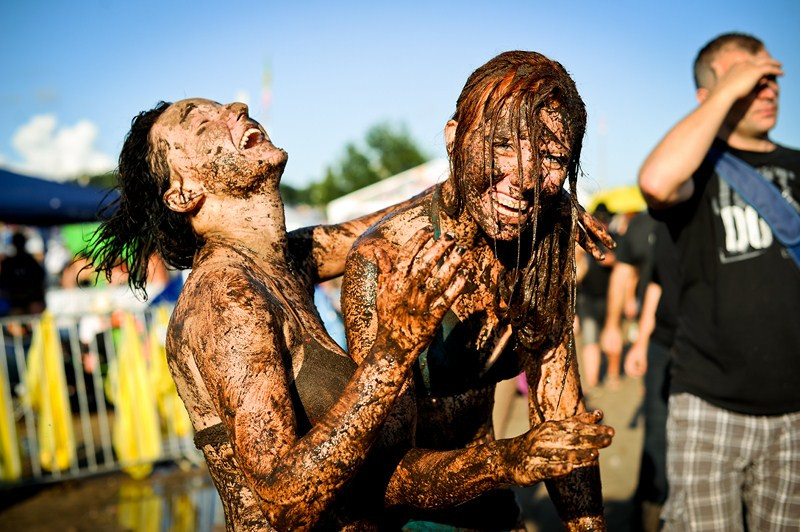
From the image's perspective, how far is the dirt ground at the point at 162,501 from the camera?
5.21m

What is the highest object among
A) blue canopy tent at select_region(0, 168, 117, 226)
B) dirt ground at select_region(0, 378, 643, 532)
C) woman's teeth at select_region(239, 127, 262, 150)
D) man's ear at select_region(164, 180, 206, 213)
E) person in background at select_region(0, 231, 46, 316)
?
blue canopy tent at select_region(0, 168, 117, 226)

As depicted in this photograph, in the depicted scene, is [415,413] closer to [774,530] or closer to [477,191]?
[477,191]

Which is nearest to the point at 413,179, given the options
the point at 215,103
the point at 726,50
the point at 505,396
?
the point at 505,396

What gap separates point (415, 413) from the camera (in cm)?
196

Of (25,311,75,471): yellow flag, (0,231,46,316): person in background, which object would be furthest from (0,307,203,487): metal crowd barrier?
(0,231,46,316): person in background

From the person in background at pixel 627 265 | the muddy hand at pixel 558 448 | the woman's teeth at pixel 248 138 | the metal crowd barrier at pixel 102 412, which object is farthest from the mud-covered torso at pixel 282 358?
the person in background at pixel 627 265

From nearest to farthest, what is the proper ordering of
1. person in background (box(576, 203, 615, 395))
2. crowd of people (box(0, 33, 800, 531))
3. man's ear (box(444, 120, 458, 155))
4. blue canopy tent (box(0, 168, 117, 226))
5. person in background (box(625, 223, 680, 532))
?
crowd of people (box(0, 33, 800, 531)) < man's ear (box(444, 120, 458, 155)) < person in background (box(625, 223, 680, 532)) < person in background (box(576, 203, 615, 395)) < blue canopy tent (box(0, 168, 117, 226))

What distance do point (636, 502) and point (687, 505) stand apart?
61.9 inches

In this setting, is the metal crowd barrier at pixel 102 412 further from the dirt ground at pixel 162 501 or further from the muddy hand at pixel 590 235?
the muddy hand at pixel 590 235

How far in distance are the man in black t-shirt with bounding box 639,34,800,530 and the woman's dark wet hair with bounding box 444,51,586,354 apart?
1.31 meters

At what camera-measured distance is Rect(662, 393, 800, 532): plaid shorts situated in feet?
9.73

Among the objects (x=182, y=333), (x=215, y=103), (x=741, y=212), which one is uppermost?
(x=215, y=103)

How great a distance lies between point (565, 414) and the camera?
207 cm

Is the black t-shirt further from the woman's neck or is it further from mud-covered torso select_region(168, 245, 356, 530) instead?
the woman's neck
